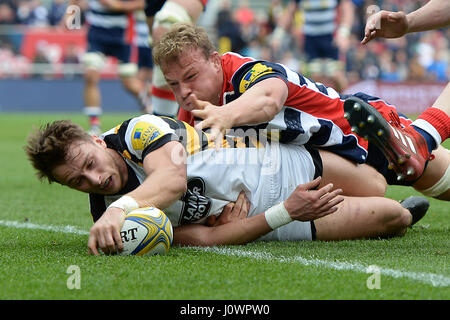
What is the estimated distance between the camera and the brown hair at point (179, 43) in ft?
12.4

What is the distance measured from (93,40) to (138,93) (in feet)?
3.42

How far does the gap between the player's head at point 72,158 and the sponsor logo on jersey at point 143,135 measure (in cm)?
15

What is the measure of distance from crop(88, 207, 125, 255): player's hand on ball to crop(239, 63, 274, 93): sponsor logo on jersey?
Answer: 2.86 feet

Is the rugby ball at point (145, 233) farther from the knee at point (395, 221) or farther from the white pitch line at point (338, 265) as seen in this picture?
the knee at point (395, 221)

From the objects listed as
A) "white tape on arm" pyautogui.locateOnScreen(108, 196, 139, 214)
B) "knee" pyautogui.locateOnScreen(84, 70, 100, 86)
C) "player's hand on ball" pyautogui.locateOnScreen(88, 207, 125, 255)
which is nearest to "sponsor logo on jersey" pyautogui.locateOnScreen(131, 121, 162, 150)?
"white tape on arm" pyautogui.locateOnScreen(108, 196, 139, 214)

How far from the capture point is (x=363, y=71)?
61.2ft

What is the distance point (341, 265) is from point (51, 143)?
1.41 meters

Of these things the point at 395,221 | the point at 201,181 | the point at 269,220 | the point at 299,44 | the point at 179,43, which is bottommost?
the point at 299,44

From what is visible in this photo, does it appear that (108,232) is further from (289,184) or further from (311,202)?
(289,184)

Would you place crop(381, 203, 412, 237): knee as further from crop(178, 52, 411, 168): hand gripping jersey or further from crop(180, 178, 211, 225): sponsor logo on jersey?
crop(180, 178, 211, 225): sponsor logo on jersey

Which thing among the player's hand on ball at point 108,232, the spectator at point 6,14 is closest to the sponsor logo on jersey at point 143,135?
the player's hand on ball at point 108,232

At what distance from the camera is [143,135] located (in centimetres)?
350

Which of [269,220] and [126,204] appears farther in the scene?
[269,220]

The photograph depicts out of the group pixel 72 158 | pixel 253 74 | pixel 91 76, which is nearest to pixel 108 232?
pixel 72 158
